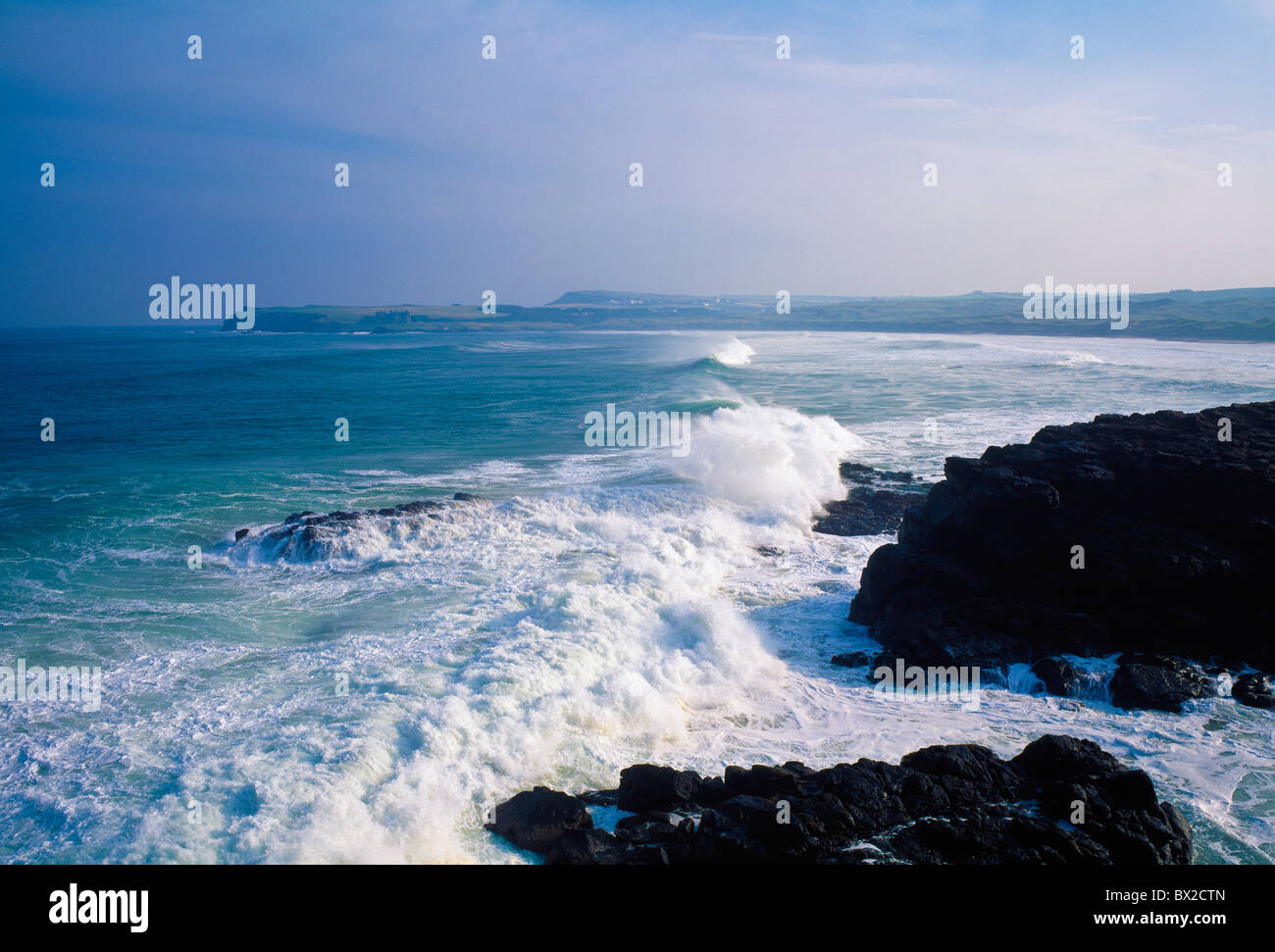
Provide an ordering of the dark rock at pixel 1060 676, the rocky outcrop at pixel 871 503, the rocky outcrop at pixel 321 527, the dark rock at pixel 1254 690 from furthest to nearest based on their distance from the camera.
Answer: the rocky outcrop at pixel 871 503 → the rocky outcrop at pixel 321 527 → the dark rock at pixel 1060 676 → the dark rock at pixel 1254 690

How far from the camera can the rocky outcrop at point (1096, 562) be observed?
11.2m

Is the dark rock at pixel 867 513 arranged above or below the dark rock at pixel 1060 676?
above

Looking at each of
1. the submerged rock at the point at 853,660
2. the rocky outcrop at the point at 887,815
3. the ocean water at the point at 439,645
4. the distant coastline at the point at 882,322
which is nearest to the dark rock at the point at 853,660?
the submerged rock at the point at 853,660

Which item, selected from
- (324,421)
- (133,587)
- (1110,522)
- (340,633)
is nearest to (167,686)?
(340,633)

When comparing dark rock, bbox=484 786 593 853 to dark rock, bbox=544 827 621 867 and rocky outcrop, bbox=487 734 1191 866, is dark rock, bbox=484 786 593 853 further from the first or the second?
dark rock, bbox=544 827 621 867

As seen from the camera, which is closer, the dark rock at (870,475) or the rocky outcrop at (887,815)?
the rocky outcrop at (887,815)

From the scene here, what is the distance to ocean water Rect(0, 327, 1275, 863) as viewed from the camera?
26.2 ft

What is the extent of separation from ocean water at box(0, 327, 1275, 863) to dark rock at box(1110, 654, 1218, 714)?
0.23 metres

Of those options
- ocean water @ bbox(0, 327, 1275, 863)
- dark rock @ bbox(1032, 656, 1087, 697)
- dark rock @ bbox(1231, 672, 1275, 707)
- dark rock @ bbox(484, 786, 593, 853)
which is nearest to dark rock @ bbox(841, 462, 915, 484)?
ocean water @ bbox(0, 327, 1275, 863)

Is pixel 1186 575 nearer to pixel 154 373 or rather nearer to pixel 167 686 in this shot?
pixel 167 686

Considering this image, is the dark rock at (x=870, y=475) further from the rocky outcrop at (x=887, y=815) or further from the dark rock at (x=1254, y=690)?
the rocky outcrop at (x=887, y=815)

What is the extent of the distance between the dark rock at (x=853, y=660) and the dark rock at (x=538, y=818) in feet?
17.4

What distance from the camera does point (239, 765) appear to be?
8.40m

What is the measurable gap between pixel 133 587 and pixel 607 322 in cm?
13917
